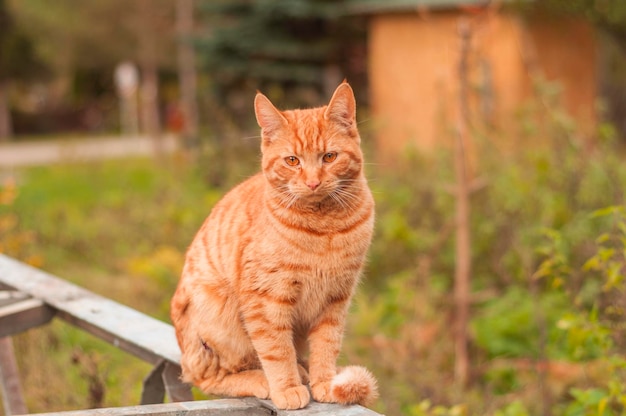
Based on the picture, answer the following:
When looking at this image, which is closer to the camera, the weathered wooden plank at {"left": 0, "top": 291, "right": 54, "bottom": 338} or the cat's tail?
the cat's tail

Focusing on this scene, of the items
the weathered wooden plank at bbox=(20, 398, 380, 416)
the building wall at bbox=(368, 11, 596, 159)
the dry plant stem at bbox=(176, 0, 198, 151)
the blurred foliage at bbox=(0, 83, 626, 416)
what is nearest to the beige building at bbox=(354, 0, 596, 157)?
the building wall at bbox=(368, 11, 596, 159)

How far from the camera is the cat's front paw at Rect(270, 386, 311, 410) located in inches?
92.6

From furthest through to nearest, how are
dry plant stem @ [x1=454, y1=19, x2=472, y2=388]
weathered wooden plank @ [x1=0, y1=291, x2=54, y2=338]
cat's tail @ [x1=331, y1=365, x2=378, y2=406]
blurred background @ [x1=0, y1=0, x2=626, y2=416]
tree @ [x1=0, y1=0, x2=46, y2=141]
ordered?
tree @ [x1=0, y1=0, x2=46, y2=141] → dry plant stem @ [x1=454, y1=19, x2=472, y2=388] → blurred background @ [x1=0, y1=0, x2=626, y2=416] → weathered wooden plank @ [x1=0, y1=291, x2=54, y2=338] → cat's tail @ [x1=331, y1=365, x2=378, y2=406]

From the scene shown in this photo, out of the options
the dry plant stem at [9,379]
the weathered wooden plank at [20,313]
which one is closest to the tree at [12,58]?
the dry plant stem at [9,379]

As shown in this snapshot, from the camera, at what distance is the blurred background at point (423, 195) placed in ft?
15.8

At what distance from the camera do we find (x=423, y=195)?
7.27m

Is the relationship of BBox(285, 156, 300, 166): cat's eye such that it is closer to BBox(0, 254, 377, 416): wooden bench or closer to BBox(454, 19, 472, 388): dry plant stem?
BBox(0, 254, 377, 416): wooden bench

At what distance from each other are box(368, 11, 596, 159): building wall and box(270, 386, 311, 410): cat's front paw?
23.4ft

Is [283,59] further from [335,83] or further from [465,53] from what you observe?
[465,53]

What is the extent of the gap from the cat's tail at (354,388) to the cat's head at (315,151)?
0.55 meters

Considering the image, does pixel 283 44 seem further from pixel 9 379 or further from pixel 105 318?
pixel 105 318

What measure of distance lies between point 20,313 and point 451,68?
7.89 metres

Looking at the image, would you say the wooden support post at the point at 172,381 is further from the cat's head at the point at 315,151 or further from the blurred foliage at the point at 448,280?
the cat's head at the point at 315,151

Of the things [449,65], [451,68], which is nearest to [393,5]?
[449,65]
